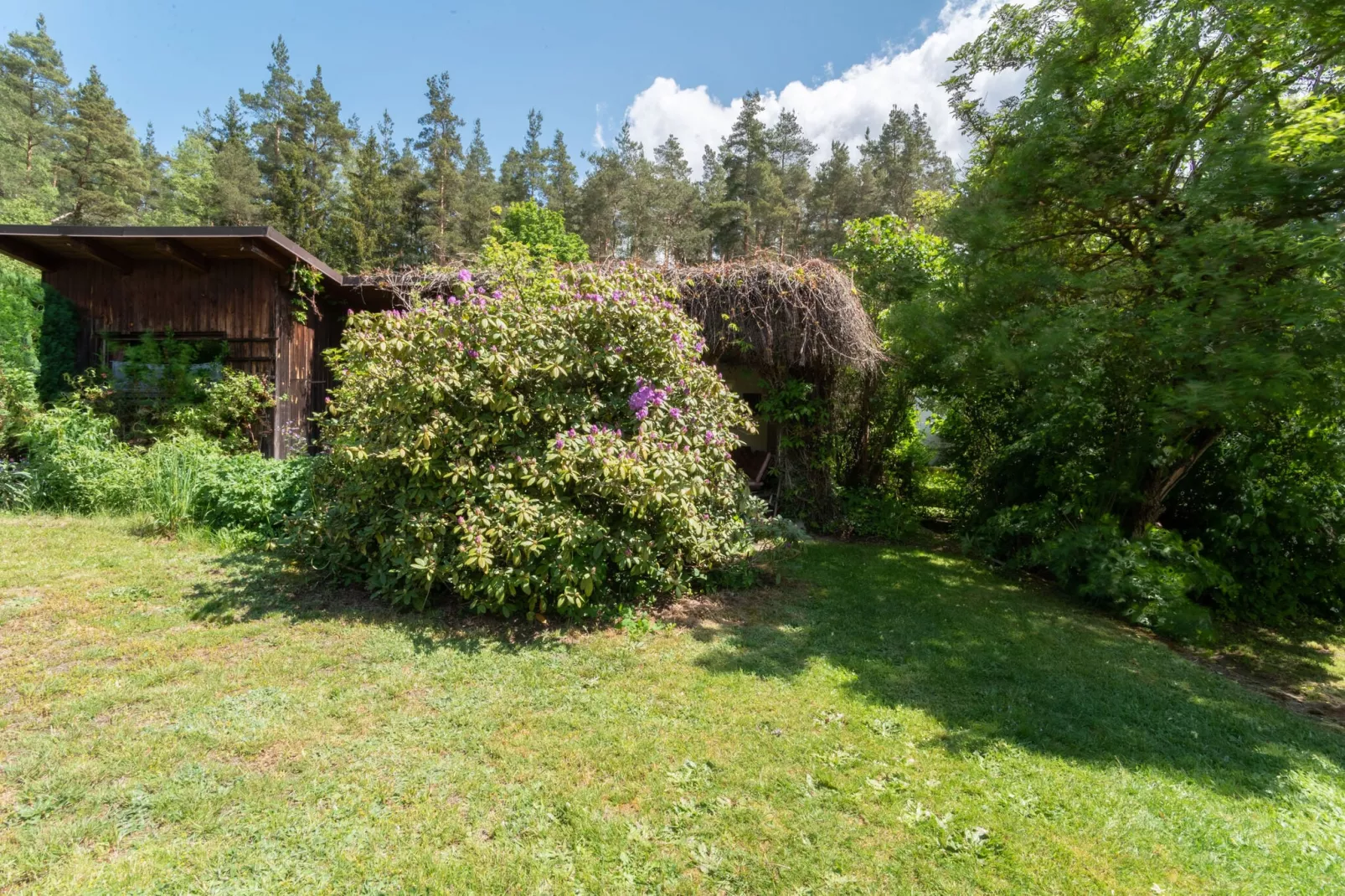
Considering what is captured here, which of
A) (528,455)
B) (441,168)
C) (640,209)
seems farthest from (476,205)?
(528,455)

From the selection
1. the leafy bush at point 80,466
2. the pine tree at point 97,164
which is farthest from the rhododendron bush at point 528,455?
the pine tree at point 97,164

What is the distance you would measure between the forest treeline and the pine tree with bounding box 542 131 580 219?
81 mm

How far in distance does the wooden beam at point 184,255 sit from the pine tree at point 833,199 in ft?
69.4

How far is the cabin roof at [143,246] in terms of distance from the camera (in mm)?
7387

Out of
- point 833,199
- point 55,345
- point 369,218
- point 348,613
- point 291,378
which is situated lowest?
point 348,613

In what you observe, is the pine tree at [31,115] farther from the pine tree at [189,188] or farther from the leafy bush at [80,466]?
the leafy bush at [80,466]

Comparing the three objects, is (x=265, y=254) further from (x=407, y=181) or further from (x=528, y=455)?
(x=407, y=181)

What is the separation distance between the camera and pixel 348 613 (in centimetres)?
435

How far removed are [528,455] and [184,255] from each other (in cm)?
731

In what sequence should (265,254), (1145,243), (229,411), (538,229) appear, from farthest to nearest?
(538,229), (265,254), (229,411), (1145,243)

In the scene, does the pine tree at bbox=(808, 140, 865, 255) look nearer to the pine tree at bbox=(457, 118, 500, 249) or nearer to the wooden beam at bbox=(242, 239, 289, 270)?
the pine tree at bbox=(457, 118, 500, 249)

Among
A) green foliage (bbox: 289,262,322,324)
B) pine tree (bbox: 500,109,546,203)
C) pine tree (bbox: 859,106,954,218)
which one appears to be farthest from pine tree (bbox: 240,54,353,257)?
pine tree (bbox: 859,106,954,218)

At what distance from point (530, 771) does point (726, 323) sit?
5930 millimetres

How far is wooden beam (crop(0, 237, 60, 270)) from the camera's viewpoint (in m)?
7.84
